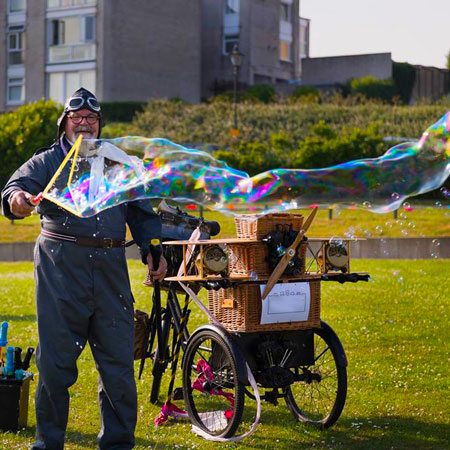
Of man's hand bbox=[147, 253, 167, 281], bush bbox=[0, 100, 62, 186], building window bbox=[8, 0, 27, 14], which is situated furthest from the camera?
building window bbox=[8, 0, 27, 14]

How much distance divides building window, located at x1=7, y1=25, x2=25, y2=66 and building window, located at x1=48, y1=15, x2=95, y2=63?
74.0 inches

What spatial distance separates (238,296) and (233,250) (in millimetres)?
290

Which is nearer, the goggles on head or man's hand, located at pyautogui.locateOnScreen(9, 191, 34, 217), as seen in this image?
man's hand, located at pyautogui.locateOnScreen(9, 191, 34, 217)

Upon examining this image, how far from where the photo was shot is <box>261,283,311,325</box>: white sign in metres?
6.30

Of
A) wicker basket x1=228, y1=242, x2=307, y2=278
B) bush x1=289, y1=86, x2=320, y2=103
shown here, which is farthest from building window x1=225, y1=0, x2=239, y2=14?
wicker basket x1=228, y1=242, x2=307, y2=278

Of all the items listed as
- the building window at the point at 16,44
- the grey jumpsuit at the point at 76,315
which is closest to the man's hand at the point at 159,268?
the grey jumpsuit at the point at 76,315

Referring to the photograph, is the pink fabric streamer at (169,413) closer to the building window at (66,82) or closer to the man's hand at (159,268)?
the man's hand at (159,268)

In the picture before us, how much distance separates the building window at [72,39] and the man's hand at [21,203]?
143ft

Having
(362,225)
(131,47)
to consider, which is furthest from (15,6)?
(362,225)

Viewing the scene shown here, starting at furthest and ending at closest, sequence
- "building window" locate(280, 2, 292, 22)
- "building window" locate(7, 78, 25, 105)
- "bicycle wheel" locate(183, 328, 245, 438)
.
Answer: "building window" locate(280, 2, 292, 22)
"building window" locate(7, 78, 25, 105)
"bicycle wheel" locate(183, 328, 245, 438)

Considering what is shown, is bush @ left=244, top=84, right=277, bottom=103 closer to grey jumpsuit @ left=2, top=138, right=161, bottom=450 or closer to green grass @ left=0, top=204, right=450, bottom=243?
green grass @ left=0, top=204, right=450, bottom=243

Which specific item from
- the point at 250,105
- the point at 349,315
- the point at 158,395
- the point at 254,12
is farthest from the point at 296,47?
the point at 158,395

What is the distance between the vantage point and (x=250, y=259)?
625cm

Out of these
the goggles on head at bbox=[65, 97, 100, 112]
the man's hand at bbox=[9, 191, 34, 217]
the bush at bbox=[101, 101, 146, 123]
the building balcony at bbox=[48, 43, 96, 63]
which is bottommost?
the man's hand at bbox=[9, 191, 34, 217]
